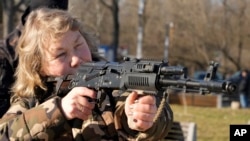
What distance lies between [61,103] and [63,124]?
93 millimetres

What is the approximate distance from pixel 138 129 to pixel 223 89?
561 mm

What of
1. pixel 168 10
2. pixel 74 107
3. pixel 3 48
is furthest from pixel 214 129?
pixel 168 10

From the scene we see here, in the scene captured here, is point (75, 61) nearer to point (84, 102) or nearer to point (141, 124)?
point (84, 102)

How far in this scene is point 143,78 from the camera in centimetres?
229

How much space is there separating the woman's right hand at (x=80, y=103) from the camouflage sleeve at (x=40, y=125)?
72mm

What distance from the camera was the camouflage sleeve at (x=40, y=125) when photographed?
2.54 meters

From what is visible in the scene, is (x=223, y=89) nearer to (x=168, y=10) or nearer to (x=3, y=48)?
(x=3, y=48)

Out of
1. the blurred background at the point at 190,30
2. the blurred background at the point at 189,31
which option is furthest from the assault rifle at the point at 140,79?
the blurred background at the point at 189,31

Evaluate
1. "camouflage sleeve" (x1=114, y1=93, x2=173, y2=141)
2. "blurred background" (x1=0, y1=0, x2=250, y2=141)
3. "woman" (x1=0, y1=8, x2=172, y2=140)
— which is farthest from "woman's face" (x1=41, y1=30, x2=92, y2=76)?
"blurred background" (x1=0, y1=0, x2=250, y2=141)

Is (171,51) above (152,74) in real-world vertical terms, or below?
below

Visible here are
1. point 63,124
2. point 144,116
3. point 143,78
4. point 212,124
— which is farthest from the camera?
point 212,124

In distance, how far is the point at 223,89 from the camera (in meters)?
2.06

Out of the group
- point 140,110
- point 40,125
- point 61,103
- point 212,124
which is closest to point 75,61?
point 61,103

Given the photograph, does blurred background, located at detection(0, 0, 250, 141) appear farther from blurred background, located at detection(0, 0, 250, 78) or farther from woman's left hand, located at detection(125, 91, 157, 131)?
woman's left hand, located at detection(125, 91, 157, 131)
